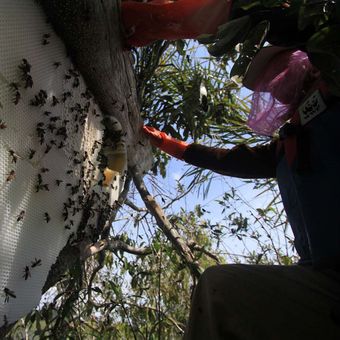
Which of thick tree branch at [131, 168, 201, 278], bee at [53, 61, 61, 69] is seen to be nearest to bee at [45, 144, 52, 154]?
bee at [53, 61, 61, 69]

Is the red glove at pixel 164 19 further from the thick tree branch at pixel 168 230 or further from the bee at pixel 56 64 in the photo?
the thick tree branch at pixel 168 230

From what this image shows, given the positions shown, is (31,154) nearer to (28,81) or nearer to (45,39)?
(28,81)

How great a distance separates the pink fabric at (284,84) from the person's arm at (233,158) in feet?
0.77

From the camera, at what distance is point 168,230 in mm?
2705

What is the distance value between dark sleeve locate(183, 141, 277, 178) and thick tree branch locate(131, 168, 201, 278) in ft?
1.86

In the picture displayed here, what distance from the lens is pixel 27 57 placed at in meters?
1.32

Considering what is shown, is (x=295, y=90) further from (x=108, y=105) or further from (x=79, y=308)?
(x=79, y=308)

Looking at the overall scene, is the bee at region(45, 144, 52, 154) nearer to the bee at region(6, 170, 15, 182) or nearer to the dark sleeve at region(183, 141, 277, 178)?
the bee at region(6, 170, 15, 182)

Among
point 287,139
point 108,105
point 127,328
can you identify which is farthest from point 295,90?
point 127,328

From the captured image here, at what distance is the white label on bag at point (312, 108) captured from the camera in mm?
1404

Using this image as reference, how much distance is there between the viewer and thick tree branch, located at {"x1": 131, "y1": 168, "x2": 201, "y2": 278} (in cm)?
258

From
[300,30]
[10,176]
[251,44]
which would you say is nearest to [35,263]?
[10,176]

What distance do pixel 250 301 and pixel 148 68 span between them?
1813mm

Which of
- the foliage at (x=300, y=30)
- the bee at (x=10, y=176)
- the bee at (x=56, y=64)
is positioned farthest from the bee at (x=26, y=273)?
the foliage at (x=300, y=30)
